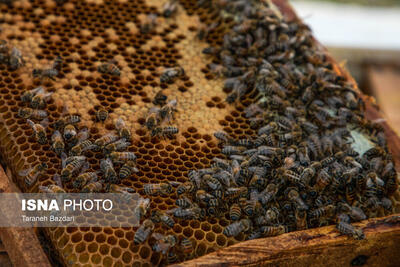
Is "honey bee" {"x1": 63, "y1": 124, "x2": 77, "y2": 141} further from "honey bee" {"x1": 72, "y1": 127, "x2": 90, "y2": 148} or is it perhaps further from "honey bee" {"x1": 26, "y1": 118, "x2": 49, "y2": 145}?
"honey bee" {"x1": 26, "y1": 118, "x2": 49, "y2": 145}

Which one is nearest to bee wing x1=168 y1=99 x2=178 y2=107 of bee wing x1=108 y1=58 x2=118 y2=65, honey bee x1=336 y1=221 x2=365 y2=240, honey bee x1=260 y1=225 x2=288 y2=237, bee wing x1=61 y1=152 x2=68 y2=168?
bee wing x1=108 y1=58 x2=118 y2=65

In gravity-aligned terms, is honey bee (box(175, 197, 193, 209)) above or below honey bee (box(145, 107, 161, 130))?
below

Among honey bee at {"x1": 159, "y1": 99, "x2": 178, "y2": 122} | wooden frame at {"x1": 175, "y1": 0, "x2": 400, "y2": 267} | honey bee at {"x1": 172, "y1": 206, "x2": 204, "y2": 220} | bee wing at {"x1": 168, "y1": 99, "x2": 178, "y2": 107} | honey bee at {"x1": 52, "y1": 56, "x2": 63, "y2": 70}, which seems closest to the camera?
wooden frame at {"x1": 175, "y1": 0, "x2": 400, "y2": 267}

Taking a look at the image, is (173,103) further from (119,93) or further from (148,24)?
(148,24)

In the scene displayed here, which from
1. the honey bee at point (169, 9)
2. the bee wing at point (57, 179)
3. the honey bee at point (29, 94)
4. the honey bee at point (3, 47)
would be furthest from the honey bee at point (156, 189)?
the honey bee at point (169, 9)

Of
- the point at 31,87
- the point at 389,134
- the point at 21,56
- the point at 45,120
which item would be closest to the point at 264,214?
the point at 389,134

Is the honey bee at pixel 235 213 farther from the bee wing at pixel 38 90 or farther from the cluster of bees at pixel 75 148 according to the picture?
the bee wing at pixel 38 90
